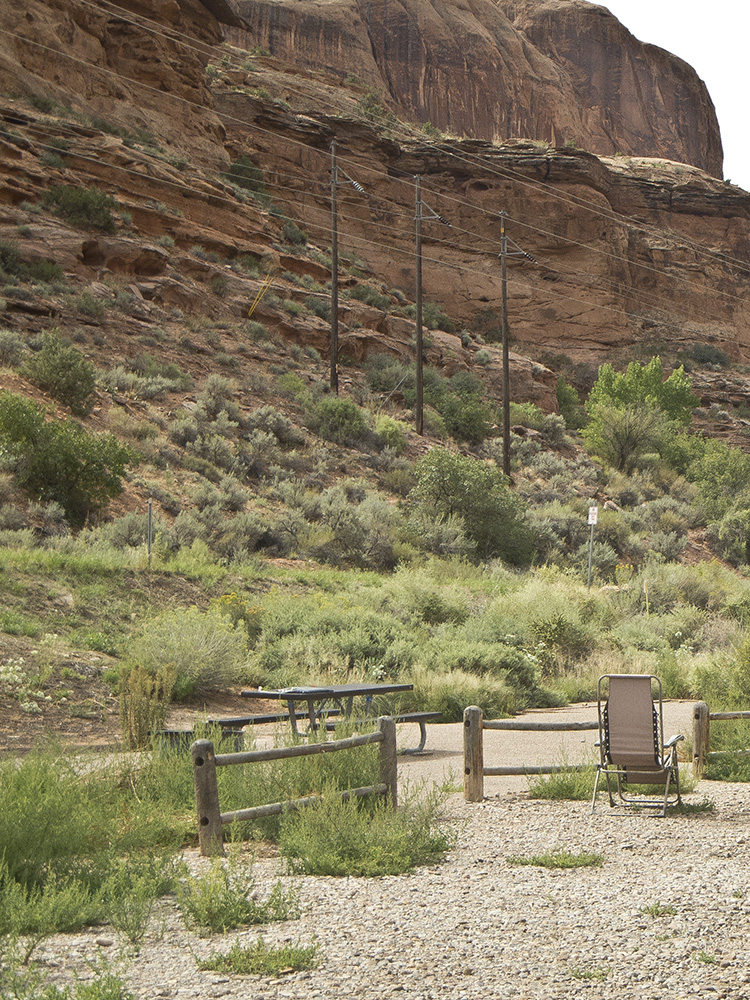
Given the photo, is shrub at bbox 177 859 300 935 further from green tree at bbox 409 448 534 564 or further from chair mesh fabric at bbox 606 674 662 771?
green tree at bbox 409 448 534 564

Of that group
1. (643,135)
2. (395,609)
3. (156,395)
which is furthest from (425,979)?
(643,135)

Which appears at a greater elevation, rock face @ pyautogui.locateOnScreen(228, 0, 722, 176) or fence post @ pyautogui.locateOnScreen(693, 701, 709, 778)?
rock face @ pyautogui.locateOnScreen(228, 0, 722, 176)

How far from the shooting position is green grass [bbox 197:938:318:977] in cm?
434

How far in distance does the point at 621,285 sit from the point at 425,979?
63631 mm

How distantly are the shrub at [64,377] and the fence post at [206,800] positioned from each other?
63.5ft

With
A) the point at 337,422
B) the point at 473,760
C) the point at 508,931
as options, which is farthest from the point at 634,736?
the point at 337,422

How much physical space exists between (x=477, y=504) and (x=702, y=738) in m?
16.7

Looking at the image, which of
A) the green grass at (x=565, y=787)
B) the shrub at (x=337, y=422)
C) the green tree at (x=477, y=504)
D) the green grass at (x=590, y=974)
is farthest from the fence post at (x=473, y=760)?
the shrub at (x=337, y=422)

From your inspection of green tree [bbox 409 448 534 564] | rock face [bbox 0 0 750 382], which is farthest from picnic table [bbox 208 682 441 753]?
rock face [bbox 0 0 750 382]

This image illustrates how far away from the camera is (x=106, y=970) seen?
404 centimetres

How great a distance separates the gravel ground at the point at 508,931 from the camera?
4.18 meters

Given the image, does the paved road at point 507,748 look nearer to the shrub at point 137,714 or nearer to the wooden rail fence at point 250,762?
the wooden rail fence at point 250,762

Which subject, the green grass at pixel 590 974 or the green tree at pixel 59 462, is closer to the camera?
the green grass at pixel 590 974

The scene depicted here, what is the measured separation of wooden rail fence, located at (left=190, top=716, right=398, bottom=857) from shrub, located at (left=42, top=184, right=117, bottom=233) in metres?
30.8
